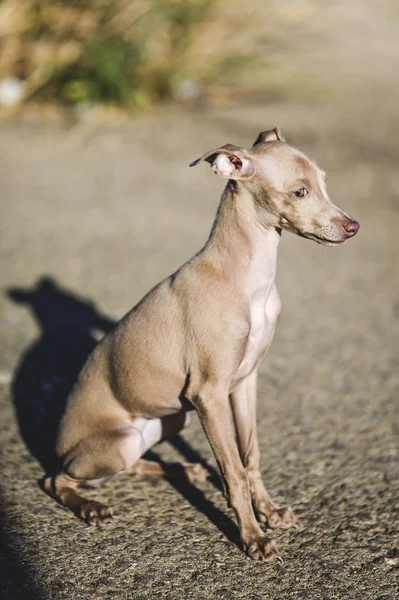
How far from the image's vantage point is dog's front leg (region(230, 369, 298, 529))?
10.6 feet

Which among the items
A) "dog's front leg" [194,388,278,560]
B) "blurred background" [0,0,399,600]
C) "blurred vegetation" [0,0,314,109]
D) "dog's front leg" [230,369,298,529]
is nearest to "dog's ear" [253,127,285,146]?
"dog's front leg" [230,369,298,529]

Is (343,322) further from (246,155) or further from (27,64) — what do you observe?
(27,64)

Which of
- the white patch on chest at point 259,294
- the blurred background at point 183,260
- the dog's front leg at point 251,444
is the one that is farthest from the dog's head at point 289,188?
the blurred background at point 183,260

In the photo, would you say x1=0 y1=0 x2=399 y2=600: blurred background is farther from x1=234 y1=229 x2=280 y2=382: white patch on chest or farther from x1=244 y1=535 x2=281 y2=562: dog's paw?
x1=234 y1=229 x2=280 y2=382: white patch on chest

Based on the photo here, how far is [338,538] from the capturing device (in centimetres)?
311

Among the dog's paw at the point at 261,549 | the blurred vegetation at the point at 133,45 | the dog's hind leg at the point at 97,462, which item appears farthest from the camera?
the blurred vegetation at the point at 133,45

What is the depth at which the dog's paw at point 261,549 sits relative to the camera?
2916 millimetres

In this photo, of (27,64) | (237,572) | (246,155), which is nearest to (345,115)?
(27,64)

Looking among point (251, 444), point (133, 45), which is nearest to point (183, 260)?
point (251, 444)

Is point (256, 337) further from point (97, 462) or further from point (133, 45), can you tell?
point (133, 45)

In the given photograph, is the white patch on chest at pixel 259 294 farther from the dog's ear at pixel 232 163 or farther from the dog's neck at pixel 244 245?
the dog's ear at pixel 232 163

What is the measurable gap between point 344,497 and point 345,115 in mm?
7311

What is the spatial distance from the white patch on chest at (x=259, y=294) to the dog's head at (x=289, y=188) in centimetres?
12

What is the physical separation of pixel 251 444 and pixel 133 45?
7.22 m
